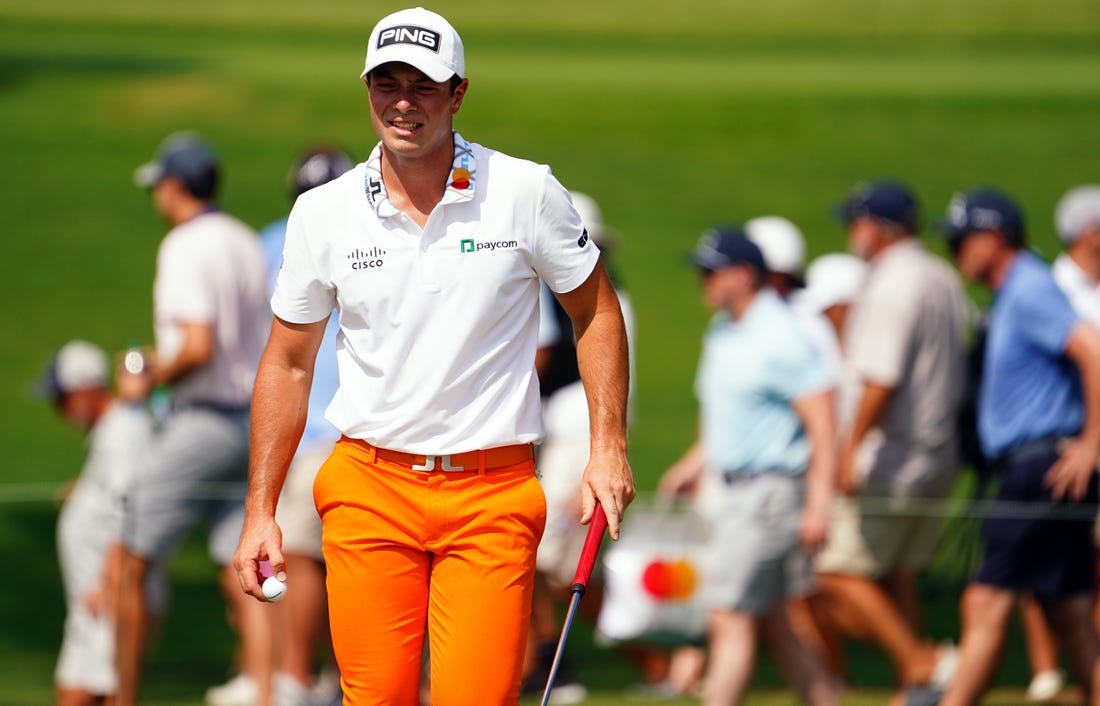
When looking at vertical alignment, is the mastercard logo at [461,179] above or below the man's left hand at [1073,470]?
above

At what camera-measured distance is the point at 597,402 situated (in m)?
5.41

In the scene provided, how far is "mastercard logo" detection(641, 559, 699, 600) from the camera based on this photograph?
8852 millimetres

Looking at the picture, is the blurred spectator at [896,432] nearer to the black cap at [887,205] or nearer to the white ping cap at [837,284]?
the black cap at [887,205]

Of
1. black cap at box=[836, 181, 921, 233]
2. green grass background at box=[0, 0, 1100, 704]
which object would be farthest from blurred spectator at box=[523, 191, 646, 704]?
green grass background at box=[0, 0, 1100, 704]

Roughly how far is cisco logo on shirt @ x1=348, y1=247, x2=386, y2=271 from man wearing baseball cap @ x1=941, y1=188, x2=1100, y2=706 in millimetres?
3507

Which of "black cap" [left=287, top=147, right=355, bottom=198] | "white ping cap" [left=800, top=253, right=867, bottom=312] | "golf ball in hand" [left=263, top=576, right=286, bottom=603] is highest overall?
"black cap" [left=287, top=147, right=355, bottom=198]

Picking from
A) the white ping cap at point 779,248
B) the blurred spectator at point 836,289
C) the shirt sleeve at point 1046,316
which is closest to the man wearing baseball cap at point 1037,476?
the shirt sleeve at point 1046,316

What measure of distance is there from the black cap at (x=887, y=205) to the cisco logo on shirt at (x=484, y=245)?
449 cm

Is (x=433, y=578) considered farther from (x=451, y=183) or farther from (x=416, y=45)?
(x=416, y=45)

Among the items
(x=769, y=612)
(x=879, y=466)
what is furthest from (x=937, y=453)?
(x=769, y=612)

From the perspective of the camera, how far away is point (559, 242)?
17.5 ft

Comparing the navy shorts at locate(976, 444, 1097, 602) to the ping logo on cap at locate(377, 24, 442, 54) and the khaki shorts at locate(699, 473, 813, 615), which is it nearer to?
the khaki shorts at locate(699, 473, 813, 615)

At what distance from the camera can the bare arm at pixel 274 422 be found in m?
5.39

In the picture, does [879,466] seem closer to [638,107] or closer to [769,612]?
[769,612]
